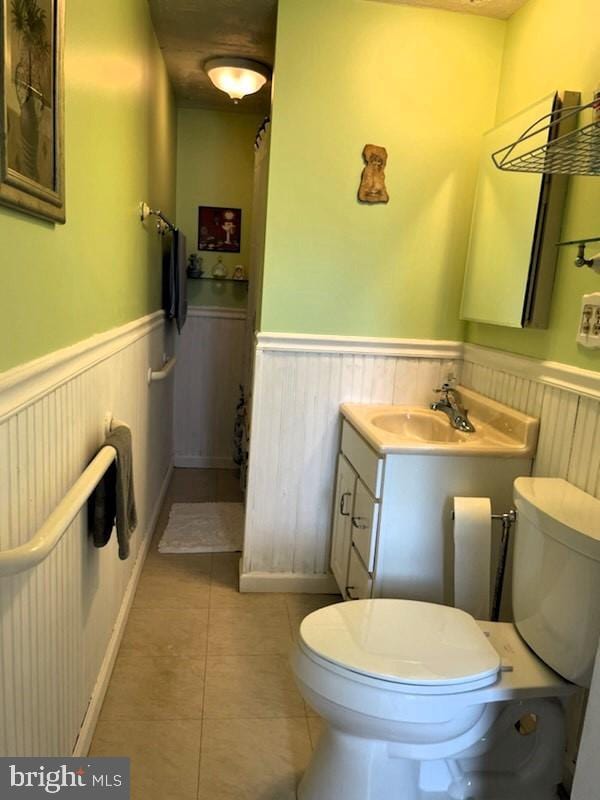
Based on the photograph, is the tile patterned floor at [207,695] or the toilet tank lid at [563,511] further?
the tile patterned floor at [207,695]

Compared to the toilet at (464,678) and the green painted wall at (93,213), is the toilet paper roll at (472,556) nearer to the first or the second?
the toilet at (464,678)

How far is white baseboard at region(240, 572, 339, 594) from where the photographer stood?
2383mm

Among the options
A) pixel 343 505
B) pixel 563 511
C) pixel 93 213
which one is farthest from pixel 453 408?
pixel 93 213

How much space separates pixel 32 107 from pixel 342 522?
1.67 metres

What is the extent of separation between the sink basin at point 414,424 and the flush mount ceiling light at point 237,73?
171cm

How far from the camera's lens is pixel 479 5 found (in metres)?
2.01

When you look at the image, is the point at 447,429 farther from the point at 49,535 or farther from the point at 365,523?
the point at 49,535

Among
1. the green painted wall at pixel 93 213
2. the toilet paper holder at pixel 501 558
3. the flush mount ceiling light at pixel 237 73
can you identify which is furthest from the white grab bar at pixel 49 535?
the flush mount ceiling light at pixel 237 73

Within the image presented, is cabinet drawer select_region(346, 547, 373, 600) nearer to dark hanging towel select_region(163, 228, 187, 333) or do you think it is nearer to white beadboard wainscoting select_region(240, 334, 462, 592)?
white beadboard wainscoting select_region(240, 334, 462, 592)

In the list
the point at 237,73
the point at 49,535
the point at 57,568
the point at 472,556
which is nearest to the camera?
the point at 49,535

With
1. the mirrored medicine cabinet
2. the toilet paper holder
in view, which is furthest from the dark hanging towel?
the toilet paper holder

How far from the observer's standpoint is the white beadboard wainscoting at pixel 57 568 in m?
0.94

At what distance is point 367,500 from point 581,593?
76cm

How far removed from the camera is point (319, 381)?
2277mm
